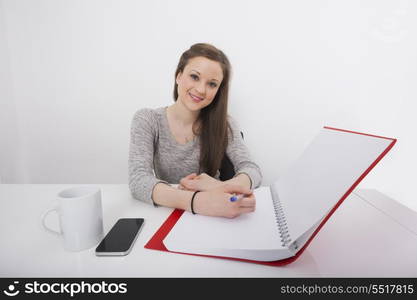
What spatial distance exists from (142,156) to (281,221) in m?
0.55

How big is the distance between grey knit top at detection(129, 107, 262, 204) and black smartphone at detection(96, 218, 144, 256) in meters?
0.29

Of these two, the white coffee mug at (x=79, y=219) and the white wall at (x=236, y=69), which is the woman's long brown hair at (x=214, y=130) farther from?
the white coffee mug at (x=79, y=219)

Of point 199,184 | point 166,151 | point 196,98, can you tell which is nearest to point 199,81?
point 196,98

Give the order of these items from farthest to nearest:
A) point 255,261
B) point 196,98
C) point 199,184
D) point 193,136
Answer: point 193,136
point 196,98
point 199,184
point 255,261

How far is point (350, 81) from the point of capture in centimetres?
160

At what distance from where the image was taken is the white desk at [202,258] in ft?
1.62

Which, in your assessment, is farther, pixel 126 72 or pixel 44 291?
pixel 126 72

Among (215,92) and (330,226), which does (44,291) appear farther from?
(215,92)

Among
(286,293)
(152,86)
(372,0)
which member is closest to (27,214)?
(286,293)

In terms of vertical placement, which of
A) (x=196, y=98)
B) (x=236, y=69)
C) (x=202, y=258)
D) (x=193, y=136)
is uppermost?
(x=236, y=69)

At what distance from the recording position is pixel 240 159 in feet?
3.60

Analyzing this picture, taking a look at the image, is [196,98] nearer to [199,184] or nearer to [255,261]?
[199,184]

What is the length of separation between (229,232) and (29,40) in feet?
5.73

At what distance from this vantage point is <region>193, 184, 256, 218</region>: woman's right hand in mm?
666
